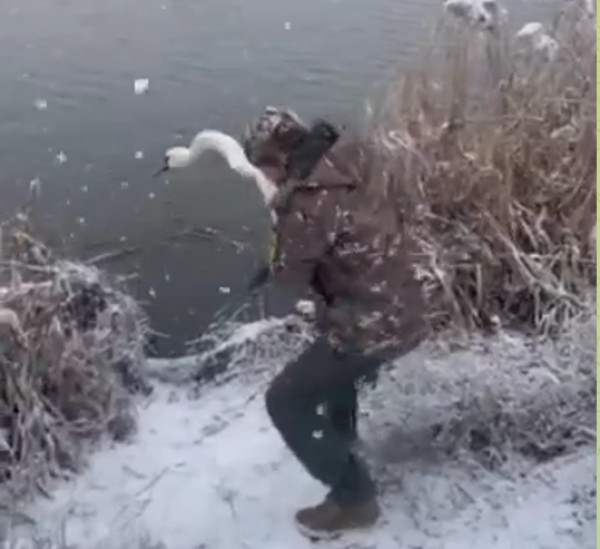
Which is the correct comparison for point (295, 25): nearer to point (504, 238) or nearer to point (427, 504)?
point (504, 238)

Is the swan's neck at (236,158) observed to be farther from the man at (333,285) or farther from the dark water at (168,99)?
the dark water at (168,99)

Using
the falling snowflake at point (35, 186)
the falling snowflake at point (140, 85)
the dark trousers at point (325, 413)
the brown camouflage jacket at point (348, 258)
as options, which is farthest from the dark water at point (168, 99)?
the brown camouflage jacket at point (348, 258)

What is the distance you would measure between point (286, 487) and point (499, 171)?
1.46 meters

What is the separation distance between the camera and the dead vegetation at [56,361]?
383 cm

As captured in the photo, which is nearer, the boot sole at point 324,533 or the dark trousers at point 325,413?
the dark trousers at point 325,413

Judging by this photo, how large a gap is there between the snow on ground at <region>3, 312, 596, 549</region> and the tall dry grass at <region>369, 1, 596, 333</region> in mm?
271

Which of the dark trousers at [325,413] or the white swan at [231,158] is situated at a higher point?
the white swan at [231,158]

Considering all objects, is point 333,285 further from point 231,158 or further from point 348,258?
point 231,158

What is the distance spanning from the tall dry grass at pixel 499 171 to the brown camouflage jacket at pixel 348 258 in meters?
0.75

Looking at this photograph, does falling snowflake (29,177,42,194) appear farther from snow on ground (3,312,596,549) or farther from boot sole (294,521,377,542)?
boot sole (294,521,377,542)

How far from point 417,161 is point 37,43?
319 cm

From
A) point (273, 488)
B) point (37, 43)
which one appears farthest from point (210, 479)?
point (37, 43)

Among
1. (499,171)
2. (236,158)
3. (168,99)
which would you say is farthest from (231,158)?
(168,99)

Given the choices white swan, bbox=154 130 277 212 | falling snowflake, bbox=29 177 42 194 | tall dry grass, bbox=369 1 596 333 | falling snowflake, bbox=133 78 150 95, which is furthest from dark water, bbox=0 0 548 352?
white swan, bbox=154 130 277 212
